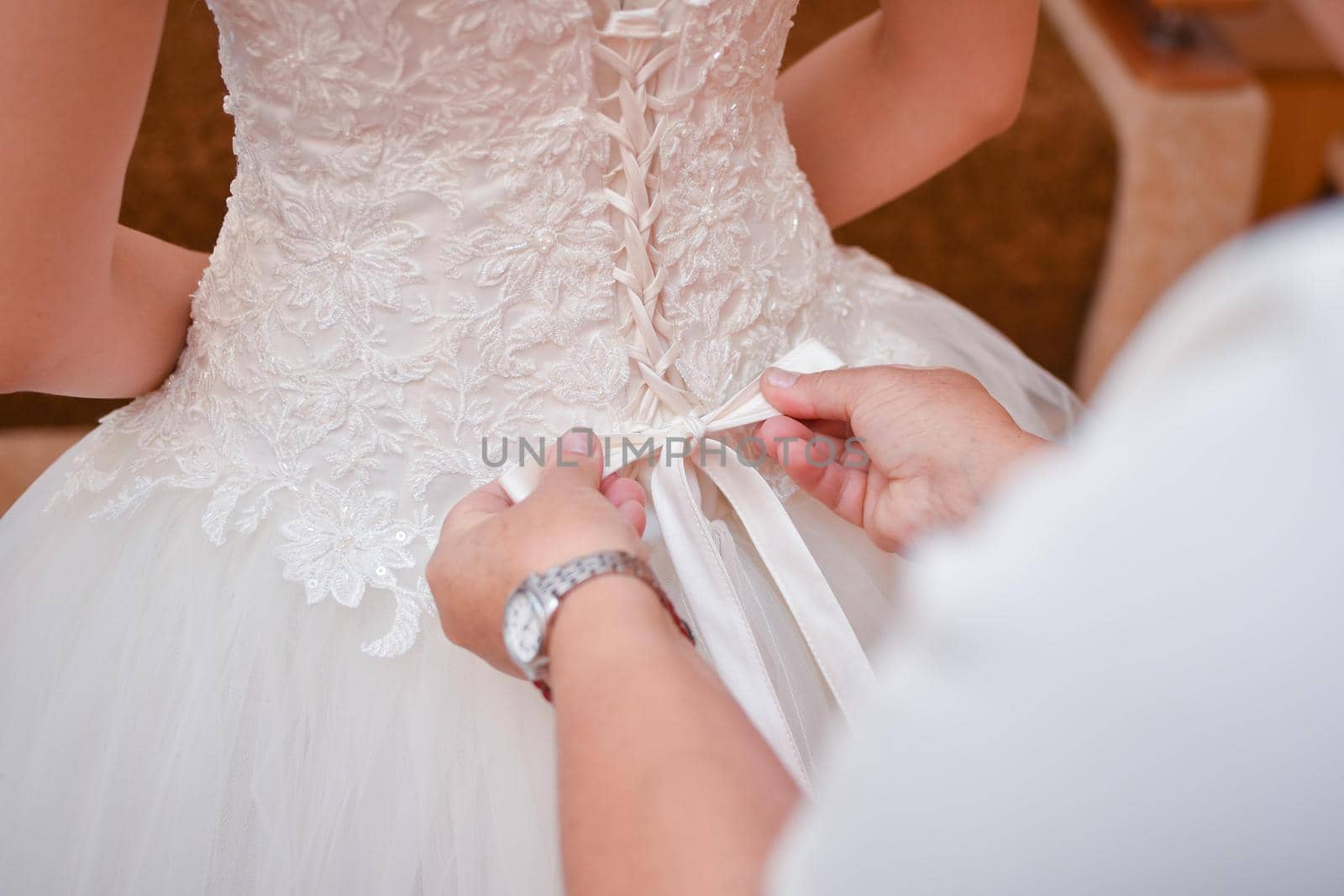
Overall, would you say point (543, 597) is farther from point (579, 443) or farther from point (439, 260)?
point (439, 260)

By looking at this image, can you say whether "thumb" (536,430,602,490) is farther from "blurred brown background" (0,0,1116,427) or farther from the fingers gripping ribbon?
"blurred brown background" (0,0,1116,427)

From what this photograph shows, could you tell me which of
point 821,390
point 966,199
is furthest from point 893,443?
point 966,199

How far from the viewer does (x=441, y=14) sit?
0.54 meters

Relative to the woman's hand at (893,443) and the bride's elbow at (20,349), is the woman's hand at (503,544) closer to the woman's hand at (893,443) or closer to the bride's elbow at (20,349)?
the woman's hand at (893,443)

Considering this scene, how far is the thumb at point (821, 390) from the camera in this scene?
0.65 meters

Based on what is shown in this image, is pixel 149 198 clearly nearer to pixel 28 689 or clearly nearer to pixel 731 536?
pixel 28 689

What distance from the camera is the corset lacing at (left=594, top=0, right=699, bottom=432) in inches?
A: 23.2

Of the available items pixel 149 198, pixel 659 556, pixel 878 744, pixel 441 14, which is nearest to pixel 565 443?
pixel 659 556

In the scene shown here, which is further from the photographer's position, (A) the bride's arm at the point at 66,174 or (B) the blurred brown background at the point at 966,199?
(B) the blurred brown background at the point at 966,199

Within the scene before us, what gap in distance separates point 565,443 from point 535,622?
17cm

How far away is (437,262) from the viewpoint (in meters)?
0.62

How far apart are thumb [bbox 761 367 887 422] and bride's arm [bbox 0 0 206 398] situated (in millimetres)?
407

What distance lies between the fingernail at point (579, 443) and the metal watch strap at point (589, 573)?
0.14 meters

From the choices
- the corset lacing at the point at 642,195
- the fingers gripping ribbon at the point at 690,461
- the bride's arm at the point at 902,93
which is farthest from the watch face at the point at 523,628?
the bride's arm at the point at 902,93
